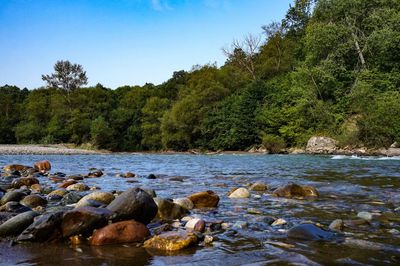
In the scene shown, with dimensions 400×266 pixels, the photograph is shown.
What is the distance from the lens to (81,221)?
14.4 feet

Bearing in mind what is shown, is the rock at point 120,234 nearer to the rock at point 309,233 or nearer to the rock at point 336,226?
the rock at point 309,233

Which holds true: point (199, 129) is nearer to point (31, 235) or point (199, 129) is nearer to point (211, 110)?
point (211, 110)

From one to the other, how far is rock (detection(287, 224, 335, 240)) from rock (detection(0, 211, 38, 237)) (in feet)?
10.9

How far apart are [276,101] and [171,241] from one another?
44.5 meters

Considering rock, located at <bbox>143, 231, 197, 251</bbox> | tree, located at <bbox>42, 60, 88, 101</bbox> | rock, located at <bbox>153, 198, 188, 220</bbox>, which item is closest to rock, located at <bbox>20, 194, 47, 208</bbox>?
rock, located at <bbox>153, 198, 188, 220</bbox>

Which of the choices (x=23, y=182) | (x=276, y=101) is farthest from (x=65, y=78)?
(x=23, y=182)

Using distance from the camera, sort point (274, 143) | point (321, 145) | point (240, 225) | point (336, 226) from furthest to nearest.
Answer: point (274, 143), point (321, 145), point (240, 225), point (336, 226)

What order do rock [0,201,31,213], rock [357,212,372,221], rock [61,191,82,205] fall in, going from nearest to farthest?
1. rock [357,212,372,221]
2. rock [0,201,31,213]
3. rock [61,191,82,205]

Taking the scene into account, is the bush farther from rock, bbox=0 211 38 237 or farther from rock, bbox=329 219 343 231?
rock, bbox=0 211 38 237

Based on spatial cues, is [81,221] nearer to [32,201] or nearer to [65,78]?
[32,201]

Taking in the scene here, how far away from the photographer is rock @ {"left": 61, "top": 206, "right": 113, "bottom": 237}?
14.2ft

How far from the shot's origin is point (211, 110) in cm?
5450

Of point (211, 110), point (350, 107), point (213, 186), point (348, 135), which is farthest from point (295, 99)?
point (213, 186)

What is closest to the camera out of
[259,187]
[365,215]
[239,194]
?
[365,215]
